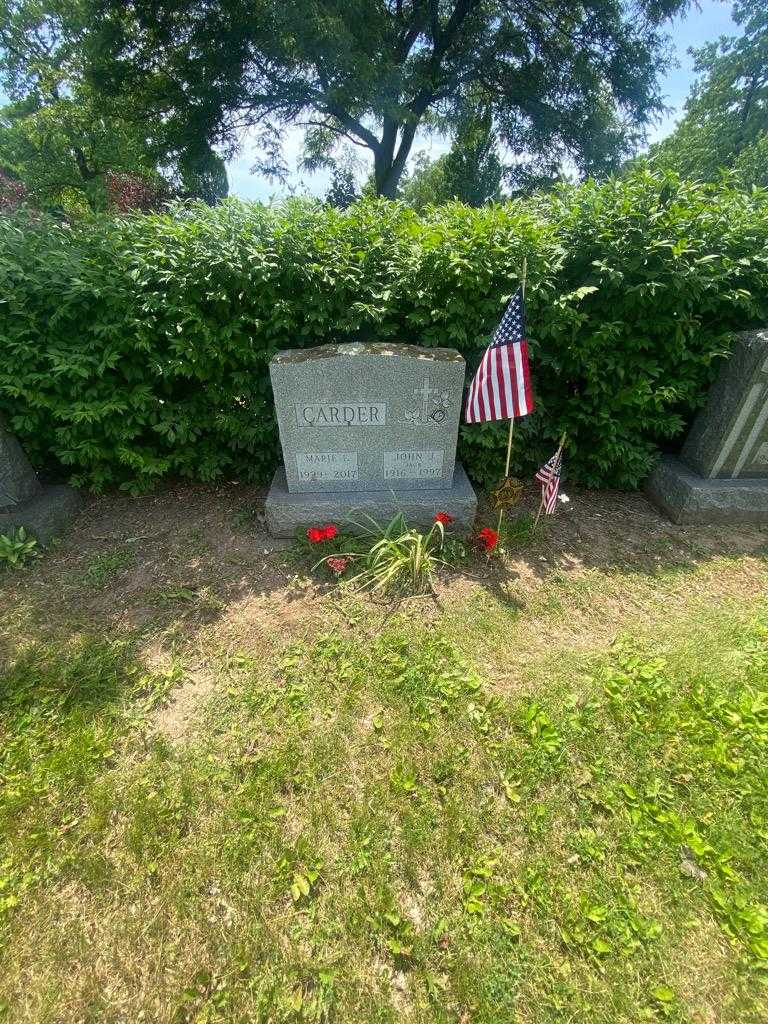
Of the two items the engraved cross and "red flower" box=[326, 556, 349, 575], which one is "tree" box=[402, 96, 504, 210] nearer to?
the engraved cross

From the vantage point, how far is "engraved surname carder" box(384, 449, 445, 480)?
A: 343 cm

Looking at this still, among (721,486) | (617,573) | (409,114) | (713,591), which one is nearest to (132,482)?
(617,573)

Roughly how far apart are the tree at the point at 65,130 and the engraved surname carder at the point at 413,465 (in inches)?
575

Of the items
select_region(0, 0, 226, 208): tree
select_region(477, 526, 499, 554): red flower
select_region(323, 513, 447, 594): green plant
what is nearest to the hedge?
select_region(477, 526, 499, 554): red flower

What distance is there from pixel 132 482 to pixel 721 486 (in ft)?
15.9

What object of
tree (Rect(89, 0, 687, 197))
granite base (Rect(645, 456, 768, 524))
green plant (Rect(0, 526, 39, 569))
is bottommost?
green plant (Rect(0, 526, 39, 569))

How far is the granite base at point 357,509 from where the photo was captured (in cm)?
335

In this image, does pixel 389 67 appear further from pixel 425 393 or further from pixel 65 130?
pixel 425 393

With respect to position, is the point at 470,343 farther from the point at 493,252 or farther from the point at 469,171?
the point at 469,171

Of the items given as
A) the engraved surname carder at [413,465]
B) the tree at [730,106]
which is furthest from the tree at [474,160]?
the engraved surname carder at [413,465]

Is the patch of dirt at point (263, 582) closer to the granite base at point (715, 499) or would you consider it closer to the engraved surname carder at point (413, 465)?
the granite base at point (715, 499)

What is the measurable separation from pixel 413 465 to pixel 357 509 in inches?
22.2

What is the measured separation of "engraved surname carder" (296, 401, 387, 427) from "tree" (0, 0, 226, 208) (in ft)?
→ 46.7

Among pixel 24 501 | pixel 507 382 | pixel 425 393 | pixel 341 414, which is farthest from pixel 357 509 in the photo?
pixel 24 501
